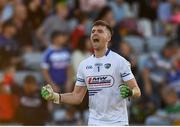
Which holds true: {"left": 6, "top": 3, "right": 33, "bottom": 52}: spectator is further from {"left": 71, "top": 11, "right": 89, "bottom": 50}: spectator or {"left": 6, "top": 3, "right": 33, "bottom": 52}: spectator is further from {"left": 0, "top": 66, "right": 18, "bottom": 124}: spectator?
{"left": 0, "top": 66, "right": 18, "bottom": 124}: spectator

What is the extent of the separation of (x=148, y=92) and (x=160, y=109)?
40cm

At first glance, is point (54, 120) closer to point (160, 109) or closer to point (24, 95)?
point (24, 95)

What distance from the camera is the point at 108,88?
25.0 ft

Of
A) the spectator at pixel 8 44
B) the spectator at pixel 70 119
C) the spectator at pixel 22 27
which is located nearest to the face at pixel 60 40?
the spectator at pixel 22 27

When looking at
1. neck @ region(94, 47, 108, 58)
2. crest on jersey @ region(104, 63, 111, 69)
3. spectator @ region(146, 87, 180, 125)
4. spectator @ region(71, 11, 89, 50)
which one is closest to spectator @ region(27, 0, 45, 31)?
spectator @ region(71, 11, 89, 50)

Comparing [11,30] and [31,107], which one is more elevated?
[11,30]

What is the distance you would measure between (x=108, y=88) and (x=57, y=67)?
216 inches

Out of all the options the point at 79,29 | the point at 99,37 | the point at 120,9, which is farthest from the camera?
the point at 120,9

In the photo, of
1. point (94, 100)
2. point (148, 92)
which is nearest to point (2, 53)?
point (148, 92)

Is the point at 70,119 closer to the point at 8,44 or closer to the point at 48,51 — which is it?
the point at 48,51

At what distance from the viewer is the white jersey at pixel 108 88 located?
300 inches

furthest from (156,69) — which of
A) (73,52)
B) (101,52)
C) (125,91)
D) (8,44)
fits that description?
(125,91)

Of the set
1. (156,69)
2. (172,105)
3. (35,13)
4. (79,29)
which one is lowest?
(172,105)

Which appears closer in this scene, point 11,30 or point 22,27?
point 11,30
